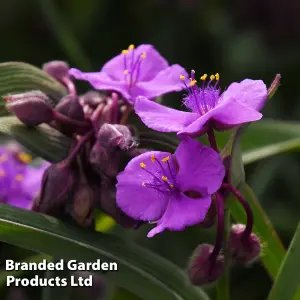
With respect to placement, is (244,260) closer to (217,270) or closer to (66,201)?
(217,270)

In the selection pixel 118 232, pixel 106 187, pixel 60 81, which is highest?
pixel 60 81

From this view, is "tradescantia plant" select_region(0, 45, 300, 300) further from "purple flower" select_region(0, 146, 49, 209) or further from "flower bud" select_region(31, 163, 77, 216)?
"purple flower" select_region(0, 146, 49, 209)

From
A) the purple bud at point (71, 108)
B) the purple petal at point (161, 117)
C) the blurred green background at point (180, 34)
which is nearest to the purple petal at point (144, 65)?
the purple bud at point (71, 108)

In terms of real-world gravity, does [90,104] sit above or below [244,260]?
above

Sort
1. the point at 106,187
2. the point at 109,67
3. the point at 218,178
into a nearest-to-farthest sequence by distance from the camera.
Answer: the point at 218,178, the point at 106,187, the point at 109,67

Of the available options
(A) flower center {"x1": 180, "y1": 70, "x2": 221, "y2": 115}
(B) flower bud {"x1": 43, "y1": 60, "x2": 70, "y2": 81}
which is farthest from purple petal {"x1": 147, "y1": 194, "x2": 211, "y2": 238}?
(B) flower bud {"x1": 43, "y1": 60, "x2": 70, "y2": 81}

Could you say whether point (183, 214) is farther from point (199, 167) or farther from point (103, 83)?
point (103, 83)

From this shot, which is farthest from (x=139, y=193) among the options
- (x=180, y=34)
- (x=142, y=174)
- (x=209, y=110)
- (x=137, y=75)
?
(x=180, y=34)

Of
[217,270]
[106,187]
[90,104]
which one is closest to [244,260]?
[217,270]
